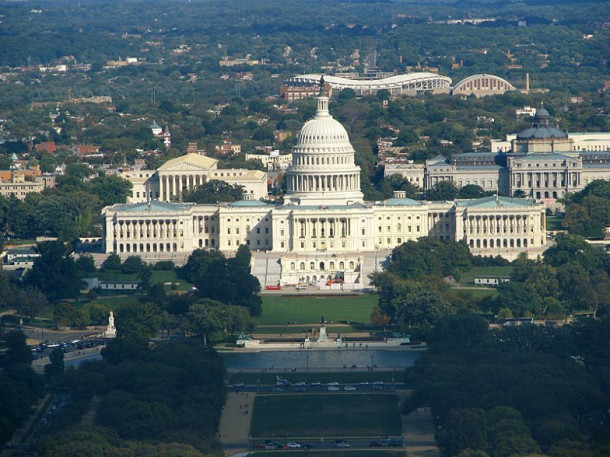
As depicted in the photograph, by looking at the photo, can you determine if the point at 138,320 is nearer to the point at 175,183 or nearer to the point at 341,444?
the point at 341,444

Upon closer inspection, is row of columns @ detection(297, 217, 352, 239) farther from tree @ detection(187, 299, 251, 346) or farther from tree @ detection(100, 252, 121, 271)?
tree @ detection(187, 299, 251, 346)

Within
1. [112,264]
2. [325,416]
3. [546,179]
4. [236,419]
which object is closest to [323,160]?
[112,264]

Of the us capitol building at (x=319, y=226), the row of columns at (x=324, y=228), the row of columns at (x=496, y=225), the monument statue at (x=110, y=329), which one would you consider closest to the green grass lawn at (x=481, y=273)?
the us capitol building at (x=319, y=226)

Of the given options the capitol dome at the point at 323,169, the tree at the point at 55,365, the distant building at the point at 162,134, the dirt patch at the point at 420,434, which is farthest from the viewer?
the distant building at the point at 162,134

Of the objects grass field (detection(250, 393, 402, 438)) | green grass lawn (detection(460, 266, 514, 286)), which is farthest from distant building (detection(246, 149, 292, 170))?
grass field (detection(250, 393, 402, 438))

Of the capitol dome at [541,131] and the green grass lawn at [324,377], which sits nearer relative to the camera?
the green grass lawn at [324,377]

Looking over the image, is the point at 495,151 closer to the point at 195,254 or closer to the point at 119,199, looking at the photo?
the point at 119,199

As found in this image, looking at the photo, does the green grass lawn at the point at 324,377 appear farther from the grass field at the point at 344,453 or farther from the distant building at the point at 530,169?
the distant building at the point at 530,169
